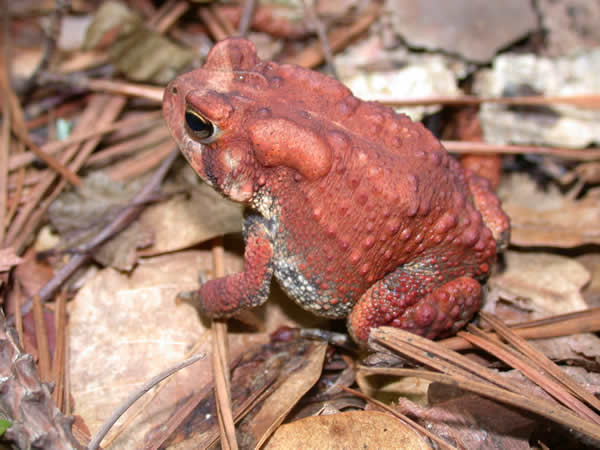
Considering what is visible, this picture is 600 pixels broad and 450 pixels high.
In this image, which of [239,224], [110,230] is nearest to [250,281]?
[239,224]

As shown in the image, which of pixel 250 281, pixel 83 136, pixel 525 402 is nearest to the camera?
pixel 525 402

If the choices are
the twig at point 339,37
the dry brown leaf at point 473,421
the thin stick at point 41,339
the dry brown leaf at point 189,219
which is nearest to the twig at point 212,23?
the twig at point 339,37

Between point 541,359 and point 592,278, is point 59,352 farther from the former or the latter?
point 592,278

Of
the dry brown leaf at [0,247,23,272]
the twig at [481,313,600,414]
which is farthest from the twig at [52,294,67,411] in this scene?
the twig at [481,313,600,414]

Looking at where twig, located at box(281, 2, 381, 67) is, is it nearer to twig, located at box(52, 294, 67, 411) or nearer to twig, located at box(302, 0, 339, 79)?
twig, located at box(302, 0, 339, 79)

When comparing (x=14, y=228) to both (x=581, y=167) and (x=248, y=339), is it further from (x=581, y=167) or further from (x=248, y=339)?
(x=581, y=167)

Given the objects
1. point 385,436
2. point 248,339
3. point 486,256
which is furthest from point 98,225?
point 486,256
